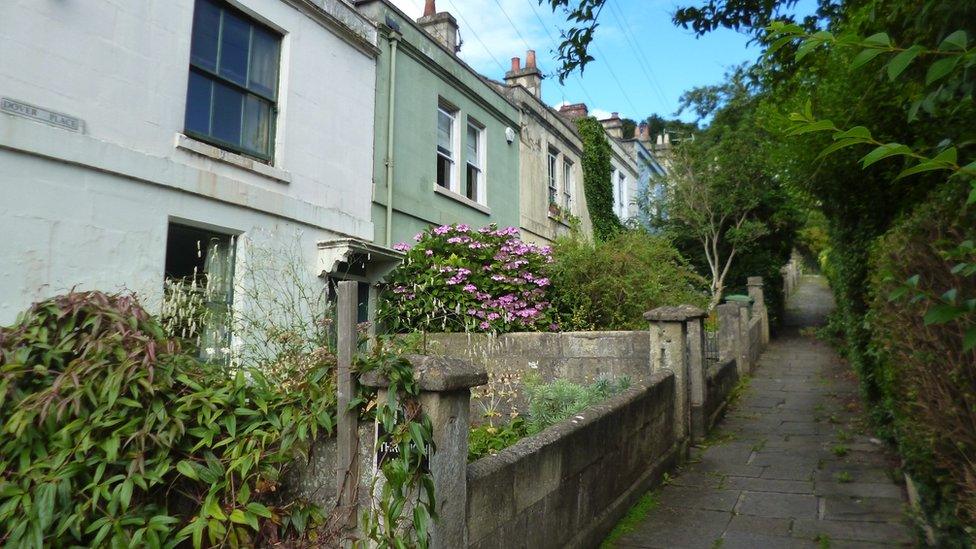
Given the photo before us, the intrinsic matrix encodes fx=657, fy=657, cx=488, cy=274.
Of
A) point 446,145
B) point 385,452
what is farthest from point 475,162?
point 385,452

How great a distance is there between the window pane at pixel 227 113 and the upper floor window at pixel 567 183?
10.1 meters

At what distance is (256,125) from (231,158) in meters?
0.84

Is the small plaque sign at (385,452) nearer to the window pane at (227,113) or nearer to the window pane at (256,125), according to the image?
the window pane at (227,113)

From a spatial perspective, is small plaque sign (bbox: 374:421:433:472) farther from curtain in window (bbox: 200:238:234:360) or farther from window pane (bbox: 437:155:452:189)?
window pane (bbox: 437:155:452:189)

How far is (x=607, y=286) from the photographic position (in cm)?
969

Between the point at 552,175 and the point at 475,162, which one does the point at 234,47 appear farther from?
the point at 552,175

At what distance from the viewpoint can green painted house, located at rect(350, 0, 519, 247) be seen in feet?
33.6

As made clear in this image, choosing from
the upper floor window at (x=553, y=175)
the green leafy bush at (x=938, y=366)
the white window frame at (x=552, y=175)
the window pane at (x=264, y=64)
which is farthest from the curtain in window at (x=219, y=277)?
the upper floor window at (x=553, y=175)

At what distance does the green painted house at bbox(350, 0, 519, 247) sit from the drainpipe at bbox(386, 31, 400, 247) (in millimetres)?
15

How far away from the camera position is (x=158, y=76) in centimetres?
690

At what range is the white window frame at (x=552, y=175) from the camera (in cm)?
1585

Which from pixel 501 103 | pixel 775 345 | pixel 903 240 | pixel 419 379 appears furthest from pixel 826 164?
pixel 775 345

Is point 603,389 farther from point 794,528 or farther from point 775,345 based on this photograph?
point 775,345

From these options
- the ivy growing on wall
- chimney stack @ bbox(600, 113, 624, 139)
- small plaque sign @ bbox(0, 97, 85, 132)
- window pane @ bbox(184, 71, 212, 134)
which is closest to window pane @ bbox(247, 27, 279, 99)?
window pane @ bbox(184, 71, 212, 134)
